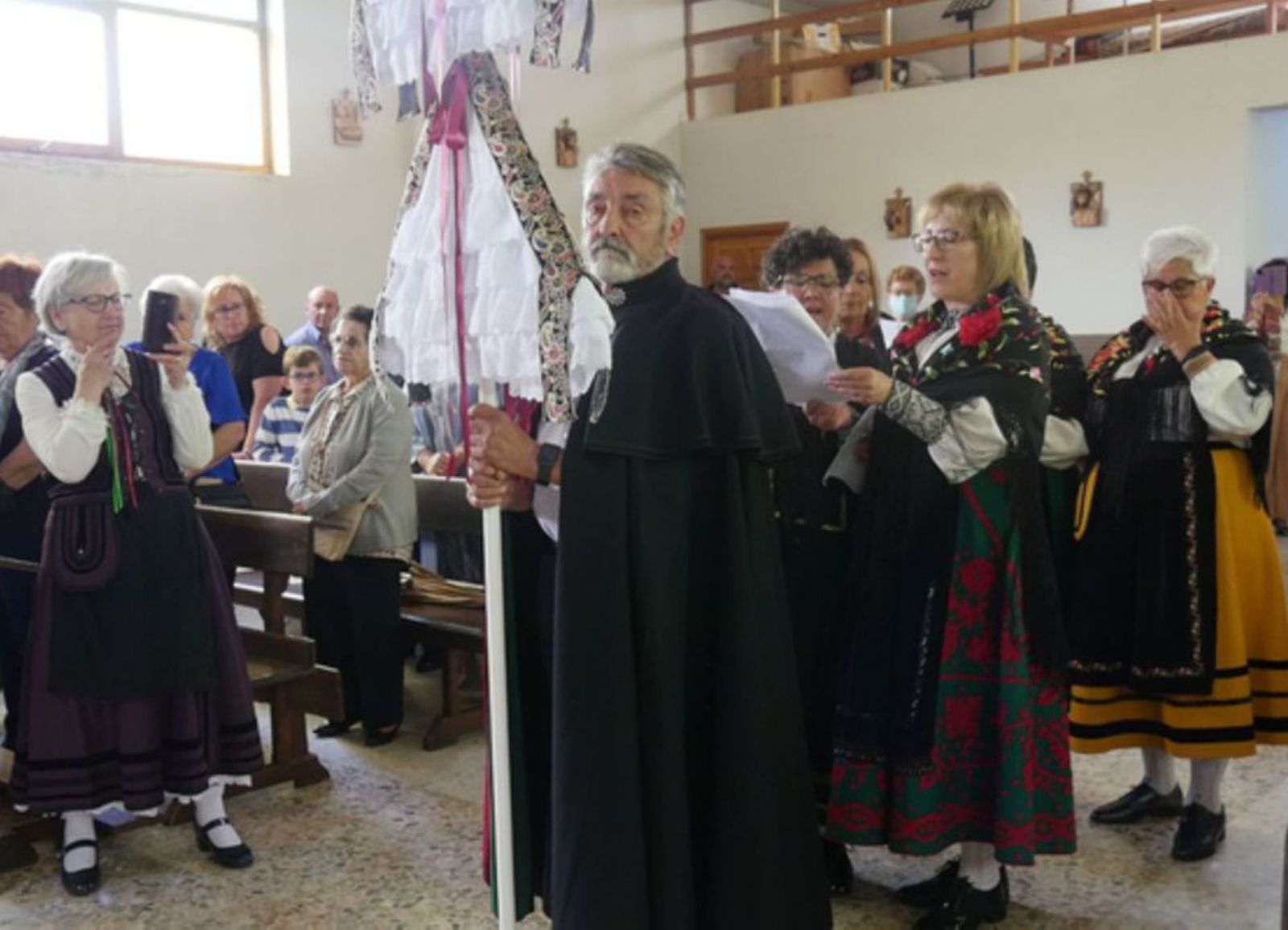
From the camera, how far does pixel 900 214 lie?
34.0 feet

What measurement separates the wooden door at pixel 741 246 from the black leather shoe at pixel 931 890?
8377 mm

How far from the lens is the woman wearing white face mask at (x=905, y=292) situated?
17.4 ft

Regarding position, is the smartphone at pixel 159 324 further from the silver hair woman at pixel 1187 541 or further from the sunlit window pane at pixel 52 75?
the sunlit window pane at pixel 52 75

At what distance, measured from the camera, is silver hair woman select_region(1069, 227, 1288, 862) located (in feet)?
9.82

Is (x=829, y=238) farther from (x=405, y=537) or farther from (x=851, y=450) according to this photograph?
(x=405, y=537)

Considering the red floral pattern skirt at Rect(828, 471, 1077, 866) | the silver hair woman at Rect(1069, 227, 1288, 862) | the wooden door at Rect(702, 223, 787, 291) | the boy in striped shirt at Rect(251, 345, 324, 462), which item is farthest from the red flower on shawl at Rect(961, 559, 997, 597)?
the wooden door at Rect(702, 223, 787, 291)

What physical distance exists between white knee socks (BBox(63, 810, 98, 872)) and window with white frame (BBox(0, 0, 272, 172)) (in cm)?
576

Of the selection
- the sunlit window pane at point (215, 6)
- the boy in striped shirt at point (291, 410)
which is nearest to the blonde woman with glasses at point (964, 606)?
Result: the boy in striped shirt at point (291, 410)

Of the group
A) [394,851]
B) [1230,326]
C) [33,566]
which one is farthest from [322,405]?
[1230,326]

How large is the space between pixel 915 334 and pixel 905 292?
266 cm

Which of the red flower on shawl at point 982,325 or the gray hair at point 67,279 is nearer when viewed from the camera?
the red flower on shawl at point 982,325

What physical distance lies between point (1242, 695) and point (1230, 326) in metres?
0.86

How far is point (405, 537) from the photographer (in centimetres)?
427

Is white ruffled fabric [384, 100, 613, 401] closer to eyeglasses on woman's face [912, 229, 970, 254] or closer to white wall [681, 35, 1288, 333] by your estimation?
eyeglasses on woman's face [912, 229, 970, 254]
